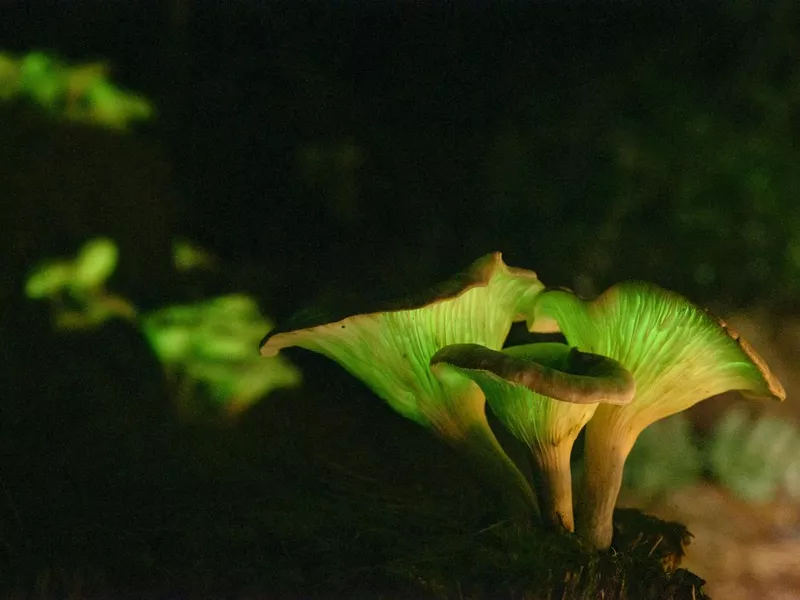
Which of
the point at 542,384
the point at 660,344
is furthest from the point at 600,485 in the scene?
the point at 542,384

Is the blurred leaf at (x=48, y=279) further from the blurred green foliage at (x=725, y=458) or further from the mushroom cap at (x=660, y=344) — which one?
the blurred green foliage at (x=725, y=458)

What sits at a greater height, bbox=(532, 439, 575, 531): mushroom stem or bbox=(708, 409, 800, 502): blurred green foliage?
bbox=(708, 409, 800, 502): blurred green foliage

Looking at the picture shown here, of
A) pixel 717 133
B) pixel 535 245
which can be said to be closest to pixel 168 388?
pixel 535 245

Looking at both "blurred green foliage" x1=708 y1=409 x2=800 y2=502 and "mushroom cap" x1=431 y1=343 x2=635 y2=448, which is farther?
"blurred green foliage" x1=708 y1=409 x2=800 y2=502

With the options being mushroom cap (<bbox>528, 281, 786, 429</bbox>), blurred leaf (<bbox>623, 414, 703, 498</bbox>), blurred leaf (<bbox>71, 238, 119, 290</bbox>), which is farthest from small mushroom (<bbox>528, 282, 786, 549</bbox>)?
blurred leaf (<bbox>71, 238, 119, 290</bbox>)

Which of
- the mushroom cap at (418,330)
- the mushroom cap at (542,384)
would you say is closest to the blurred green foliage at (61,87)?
the mushroom cap at (418,330)

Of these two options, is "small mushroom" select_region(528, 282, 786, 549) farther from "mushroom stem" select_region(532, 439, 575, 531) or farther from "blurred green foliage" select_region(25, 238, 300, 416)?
"blurred green foliage" select_region(25, 238, 300, 416)

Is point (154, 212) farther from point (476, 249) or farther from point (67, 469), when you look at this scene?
point (476, 249)
